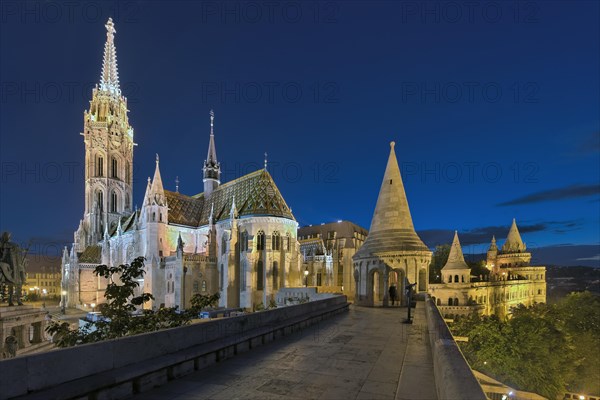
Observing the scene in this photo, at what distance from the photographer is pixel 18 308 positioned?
61.4 feet

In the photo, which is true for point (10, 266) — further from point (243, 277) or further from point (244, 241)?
point (244, 241)

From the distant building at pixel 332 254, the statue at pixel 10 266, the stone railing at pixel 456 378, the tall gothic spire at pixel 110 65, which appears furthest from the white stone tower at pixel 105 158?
the stone railing at pixel 456 378

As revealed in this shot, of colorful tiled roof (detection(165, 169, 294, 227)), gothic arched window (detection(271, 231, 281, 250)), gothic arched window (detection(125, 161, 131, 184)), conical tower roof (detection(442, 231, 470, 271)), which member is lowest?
conical tower roof (detection(442, 231, 470, 271))

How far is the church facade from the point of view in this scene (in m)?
42.8

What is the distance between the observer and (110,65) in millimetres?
68625

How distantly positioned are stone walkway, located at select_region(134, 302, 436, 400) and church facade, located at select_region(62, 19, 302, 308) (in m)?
34.8

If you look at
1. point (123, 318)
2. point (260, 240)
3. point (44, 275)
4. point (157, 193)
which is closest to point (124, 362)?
point (123, 318)

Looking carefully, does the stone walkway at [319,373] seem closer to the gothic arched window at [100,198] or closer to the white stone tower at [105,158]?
the white stone tower at [105,158]

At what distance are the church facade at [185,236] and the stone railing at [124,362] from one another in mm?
35383

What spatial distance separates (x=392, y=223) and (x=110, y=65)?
226 ft

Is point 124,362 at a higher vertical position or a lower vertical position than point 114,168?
lower

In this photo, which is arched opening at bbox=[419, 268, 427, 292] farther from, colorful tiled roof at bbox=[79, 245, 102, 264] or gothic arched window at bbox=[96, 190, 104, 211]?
gothic arched window at bbox=[96, 190, 104, 211]

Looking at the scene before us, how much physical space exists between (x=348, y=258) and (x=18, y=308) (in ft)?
171

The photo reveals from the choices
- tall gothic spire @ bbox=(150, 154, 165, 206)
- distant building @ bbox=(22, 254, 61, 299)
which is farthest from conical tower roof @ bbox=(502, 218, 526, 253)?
distant building @ bbox=(22, 254, 61, 299)
